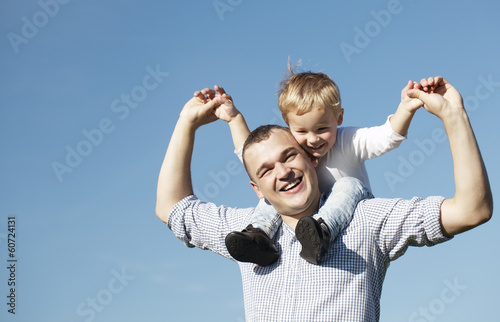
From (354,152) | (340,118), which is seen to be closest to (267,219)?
(354,152)

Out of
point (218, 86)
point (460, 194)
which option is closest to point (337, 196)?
point (460, 194)

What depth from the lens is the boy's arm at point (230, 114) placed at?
4.32m

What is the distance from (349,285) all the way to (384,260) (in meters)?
0.35

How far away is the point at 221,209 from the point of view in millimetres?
4090

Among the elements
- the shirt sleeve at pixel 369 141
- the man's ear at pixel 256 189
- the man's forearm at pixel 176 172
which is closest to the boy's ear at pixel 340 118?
the shirt sleeve at pixel 369 141

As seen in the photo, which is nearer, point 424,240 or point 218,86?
point 424,240

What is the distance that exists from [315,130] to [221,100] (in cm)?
83

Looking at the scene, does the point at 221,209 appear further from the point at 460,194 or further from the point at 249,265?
the point at 460,194

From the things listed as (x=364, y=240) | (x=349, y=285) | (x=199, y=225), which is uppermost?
(x=199, y=225)

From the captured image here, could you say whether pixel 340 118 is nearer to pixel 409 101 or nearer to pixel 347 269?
pixel 409 101

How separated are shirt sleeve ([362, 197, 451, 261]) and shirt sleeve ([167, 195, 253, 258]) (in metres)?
1.00

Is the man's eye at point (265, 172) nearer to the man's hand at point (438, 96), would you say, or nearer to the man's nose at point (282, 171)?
the man's nose at point (282, 171)

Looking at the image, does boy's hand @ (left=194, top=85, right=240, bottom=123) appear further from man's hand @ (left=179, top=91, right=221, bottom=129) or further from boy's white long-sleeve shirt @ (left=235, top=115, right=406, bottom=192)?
boy's white long-sleeve shirt @ (left=235, top=115, right=406, bottom=192)

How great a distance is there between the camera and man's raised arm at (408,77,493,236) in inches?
118
